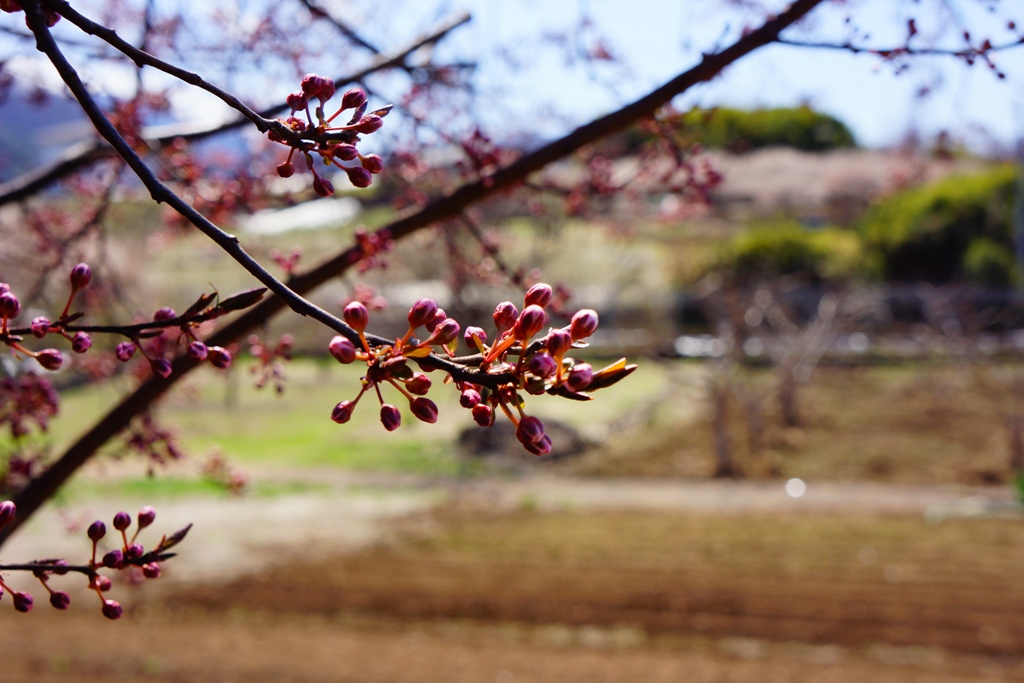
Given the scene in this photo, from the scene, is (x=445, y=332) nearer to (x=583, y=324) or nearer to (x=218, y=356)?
(x=583, y=324)

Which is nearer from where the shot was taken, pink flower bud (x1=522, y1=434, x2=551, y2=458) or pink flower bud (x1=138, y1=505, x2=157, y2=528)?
pink flower bud (x1=522, y1=434, x2=551, y2=458)

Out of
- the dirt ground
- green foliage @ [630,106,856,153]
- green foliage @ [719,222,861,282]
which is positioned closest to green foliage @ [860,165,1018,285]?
green foliage @ [719,222,861,282]

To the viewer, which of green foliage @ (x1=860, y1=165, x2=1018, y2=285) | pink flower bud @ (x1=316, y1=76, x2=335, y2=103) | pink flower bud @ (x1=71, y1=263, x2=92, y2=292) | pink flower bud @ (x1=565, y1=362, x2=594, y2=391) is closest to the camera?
pink flower bud @ (x1=565, y1=362, x2=594, y2=391)

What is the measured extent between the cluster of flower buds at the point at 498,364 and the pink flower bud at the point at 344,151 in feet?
0.57

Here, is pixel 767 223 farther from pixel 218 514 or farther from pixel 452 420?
pixel 218 514

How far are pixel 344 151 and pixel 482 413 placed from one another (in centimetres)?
29

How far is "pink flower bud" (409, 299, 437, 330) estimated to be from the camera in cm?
84

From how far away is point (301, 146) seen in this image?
927mm

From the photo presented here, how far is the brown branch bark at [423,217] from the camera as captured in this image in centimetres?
198

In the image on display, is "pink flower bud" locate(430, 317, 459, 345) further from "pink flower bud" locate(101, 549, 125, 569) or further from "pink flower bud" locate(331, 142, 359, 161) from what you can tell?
"pink flower bud" locate(101, 549, 125, 569)

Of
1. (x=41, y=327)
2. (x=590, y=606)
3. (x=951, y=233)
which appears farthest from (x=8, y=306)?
(x=951, y=233)

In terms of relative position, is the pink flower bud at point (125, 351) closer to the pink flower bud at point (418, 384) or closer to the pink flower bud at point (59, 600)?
the pink flower bud at point (59, 600)

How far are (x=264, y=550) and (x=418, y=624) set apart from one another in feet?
7.52

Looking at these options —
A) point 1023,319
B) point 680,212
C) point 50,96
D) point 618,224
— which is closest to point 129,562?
point 680,212
